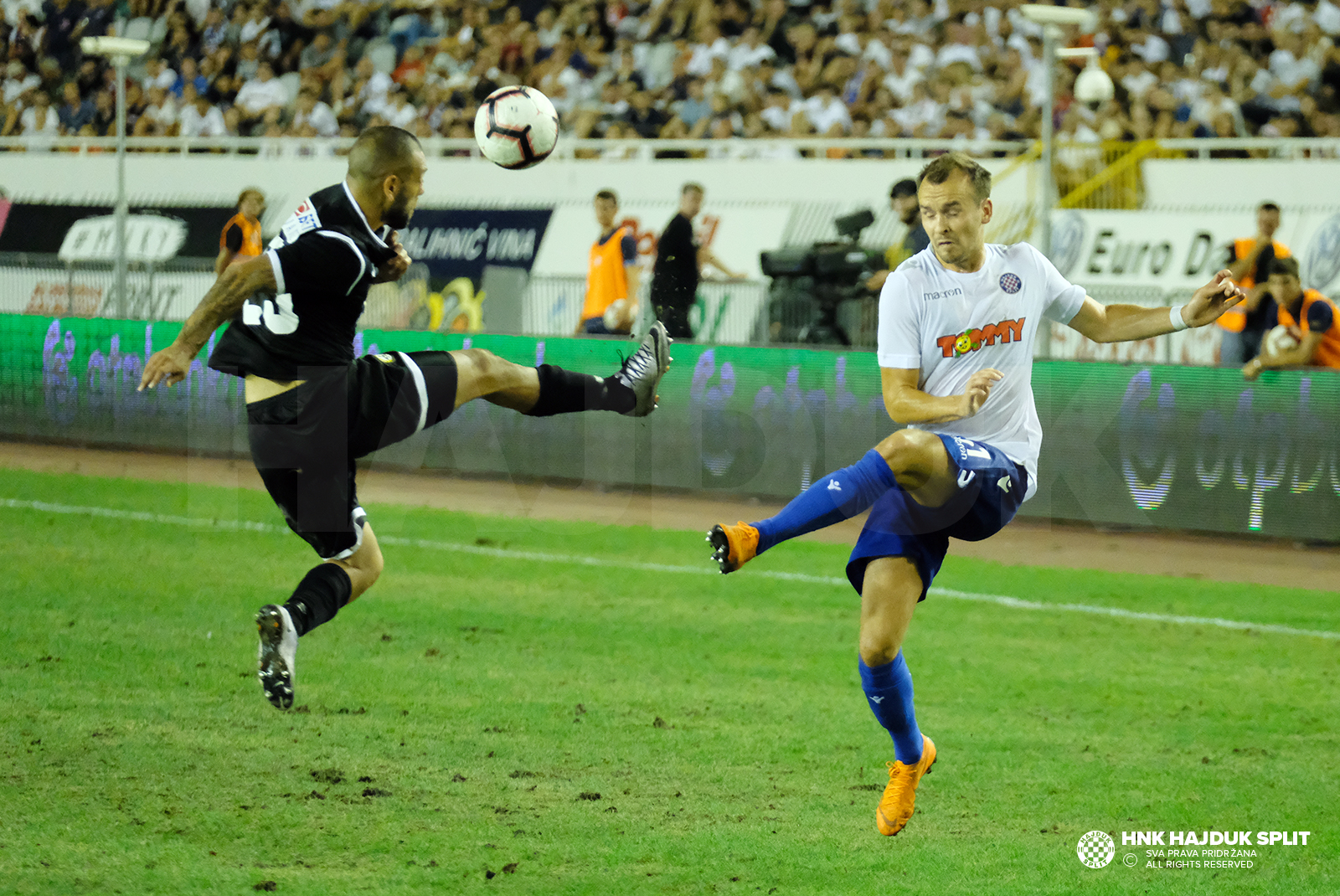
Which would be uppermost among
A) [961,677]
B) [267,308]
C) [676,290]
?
[267,308]

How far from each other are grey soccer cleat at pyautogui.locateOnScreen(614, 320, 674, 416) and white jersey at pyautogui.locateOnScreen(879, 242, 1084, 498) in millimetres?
1478

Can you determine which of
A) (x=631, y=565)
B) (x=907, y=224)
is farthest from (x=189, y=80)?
(x=631, y=565)

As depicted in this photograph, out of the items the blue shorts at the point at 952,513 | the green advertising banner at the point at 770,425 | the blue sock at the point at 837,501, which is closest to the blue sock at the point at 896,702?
the blue shorts at the point at 952,513

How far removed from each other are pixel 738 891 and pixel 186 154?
19.5 metres

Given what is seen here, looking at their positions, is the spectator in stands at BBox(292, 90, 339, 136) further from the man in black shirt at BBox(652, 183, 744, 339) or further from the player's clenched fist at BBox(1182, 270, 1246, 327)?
the player's clenched fist at BBox(1182, 270, 1246, 327)

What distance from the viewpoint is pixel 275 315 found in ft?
18.9

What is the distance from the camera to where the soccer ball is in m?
7.33

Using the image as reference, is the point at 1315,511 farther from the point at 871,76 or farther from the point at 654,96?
the point at 654,96

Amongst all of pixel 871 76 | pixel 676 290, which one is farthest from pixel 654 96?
pixel 676 290

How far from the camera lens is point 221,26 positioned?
2470 cm

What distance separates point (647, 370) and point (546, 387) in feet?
1.85

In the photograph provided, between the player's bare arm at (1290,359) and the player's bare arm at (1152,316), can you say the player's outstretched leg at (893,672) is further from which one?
the player's bare arm at (1290,359)

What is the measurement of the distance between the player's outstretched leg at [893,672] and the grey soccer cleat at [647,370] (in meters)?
1.59

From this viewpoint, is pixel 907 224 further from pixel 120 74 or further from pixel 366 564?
pixel 120 74
